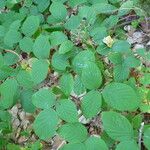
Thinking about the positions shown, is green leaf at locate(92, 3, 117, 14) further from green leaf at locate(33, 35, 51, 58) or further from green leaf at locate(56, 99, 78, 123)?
green leaf at locate(56, 99, 78, 123)

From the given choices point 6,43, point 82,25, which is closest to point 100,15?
point 82,25

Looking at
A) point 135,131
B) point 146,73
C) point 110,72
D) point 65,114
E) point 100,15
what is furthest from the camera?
point 100,15

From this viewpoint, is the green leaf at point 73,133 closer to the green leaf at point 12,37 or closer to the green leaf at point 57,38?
the green leaf at point 57,38

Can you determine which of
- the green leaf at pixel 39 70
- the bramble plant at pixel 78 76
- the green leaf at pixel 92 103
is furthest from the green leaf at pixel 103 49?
the green leaf at pixel 92 103

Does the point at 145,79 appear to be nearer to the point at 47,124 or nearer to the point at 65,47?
the point at 65,47

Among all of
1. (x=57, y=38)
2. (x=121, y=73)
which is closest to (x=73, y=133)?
(x=121, y=73)

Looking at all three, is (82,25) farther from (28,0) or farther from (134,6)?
(28,0)
